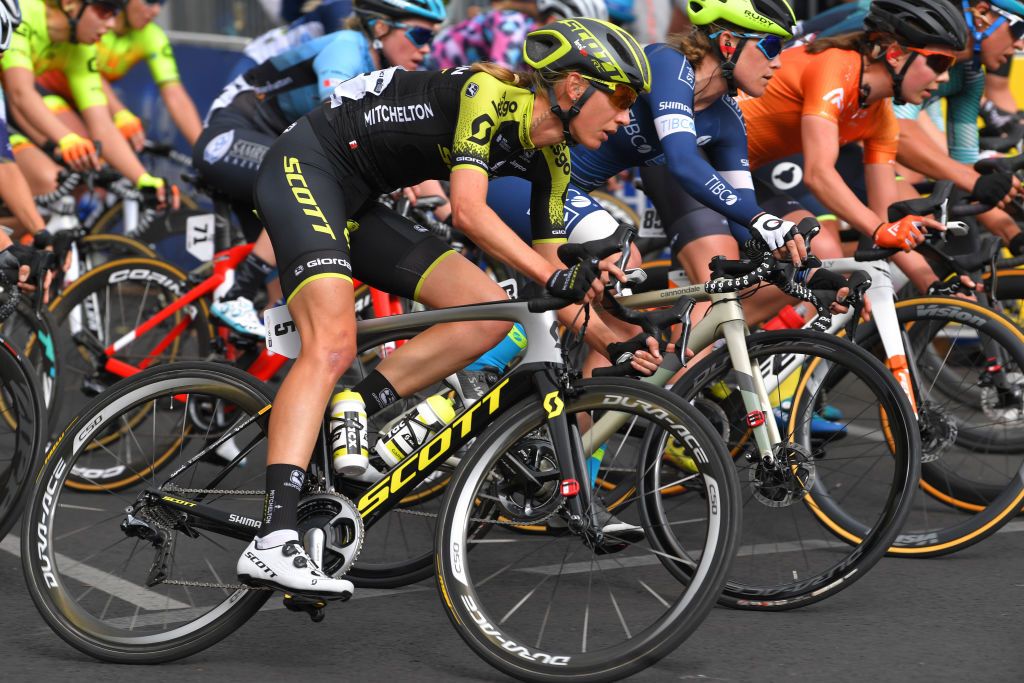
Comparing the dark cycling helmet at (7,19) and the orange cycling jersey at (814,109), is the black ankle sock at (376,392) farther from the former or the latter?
the orange cycling jersey at (814,109)

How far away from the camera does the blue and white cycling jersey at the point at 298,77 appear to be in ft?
21.9

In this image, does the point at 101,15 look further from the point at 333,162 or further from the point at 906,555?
the point at 906,555

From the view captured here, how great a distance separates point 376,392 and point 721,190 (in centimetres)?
147

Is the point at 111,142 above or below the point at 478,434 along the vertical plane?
below

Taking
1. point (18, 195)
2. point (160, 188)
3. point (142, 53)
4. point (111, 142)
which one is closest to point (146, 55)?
point (142, 53)

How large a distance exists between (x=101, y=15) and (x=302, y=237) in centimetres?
406

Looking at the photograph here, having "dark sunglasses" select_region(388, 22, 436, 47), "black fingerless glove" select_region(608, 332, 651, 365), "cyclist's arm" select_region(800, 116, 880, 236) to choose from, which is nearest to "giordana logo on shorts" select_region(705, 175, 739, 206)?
"cyclist's arm" select_region(800, 116, 880, 236)

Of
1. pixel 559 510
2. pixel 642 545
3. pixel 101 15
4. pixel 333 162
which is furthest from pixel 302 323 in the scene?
pixel 101 15

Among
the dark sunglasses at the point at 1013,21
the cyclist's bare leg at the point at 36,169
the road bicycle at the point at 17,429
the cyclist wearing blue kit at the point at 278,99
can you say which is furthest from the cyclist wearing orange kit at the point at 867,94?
the cyclist's bare leg at the point at 36,169

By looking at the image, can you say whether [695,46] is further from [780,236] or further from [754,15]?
[780,236]

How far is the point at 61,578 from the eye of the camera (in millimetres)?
4234

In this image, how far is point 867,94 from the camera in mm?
5730

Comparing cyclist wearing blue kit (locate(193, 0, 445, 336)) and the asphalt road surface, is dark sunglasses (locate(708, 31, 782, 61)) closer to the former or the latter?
cyclist wearing blue kit (locate(193, 0, 445, 336))

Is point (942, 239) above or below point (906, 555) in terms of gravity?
above
